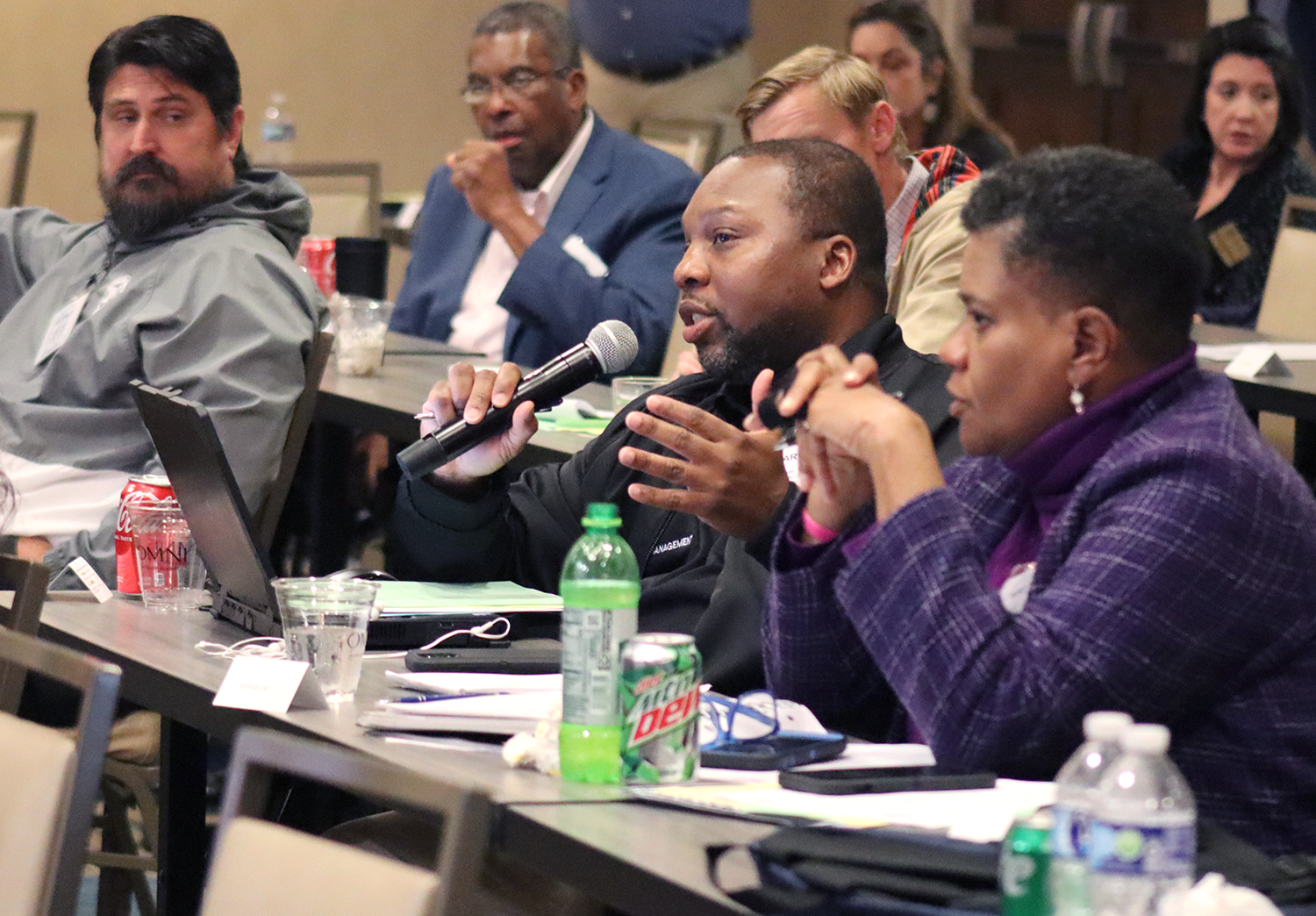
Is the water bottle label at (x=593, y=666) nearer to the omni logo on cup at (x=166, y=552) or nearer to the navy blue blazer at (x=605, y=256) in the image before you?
the omni logo on cup at (x=166, y=552)

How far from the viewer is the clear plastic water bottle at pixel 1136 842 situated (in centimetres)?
121

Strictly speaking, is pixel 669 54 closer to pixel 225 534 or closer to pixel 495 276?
pixel 495 276

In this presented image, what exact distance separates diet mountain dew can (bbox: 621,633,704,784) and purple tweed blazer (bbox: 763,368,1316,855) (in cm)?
17

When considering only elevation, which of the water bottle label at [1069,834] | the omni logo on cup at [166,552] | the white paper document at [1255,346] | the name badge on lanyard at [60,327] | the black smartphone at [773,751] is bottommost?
the black smartphone at [773,751]

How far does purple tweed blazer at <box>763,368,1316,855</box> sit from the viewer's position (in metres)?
1.55

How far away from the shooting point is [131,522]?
7.77 feet

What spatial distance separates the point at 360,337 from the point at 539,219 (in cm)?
81

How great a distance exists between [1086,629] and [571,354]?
817 mm

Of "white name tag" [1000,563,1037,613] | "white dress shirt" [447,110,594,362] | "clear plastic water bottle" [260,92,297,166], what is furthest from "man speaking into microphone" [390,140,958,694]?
"clear plastic water bottle" [260,92,297,166]

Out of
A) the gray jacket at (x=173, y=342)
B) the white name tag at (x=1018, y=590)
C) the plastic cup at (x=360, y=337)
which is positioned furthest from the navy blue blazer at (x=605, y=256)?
the white name tag at (x=1018, y=590)

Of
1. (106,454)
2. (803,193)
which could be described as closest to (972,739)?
(803,193)

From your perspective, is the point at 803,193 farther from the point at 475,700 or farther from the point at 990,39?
the point at 990,39

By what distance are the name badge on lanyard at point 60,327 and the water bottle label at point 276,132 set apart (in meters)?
3.56

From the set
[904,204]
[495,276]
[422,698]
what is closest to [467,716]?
[422,698]
